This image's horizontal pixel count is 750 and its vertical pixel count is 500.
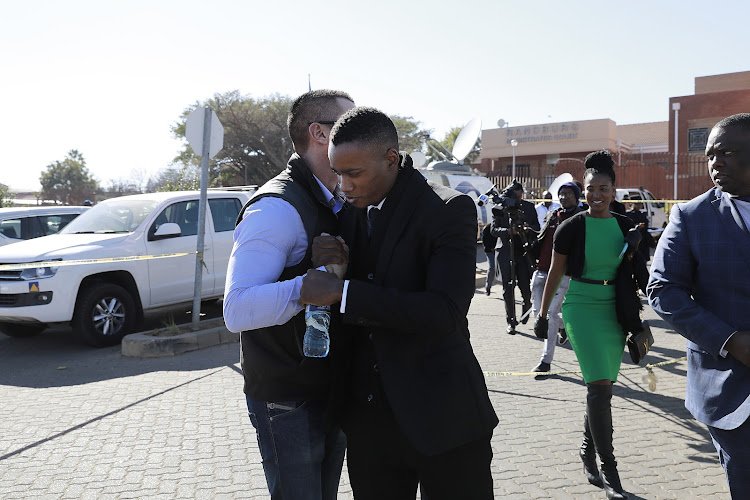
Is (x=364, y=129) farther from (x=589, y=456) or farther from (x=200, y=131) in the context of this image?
(x=200, y=131)

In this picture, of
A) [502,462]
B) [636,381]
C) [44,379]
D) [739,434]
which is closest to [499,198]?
[636,381]

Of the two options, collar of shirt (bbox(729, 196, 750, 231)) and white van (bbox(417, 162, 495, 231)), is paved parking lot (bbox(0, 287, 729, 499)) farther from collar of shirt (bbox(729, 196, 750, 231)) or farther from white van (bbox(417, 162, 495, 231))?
white van (bbox(417, 162, 495, 231))

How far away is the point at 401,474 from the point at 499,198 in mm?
7250

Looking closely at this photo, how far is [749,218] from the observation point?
2477 millimetres

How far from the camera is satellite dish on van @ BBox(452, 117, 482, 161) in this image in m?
23.0

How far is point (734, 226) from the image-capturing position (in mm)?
2477

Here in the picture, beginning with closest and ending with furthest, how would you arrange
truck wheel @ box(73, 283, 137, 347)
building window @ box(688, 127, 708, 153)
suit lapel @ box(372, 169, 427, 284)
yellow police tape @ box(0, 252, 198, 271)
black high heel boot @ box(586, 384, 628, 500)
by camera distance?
suit lapel @ box(372, 169, 427, 284), black high heel boot @ box(586, 384, 628, 500), yellow police tape @ box(0, 252, 198, 271), truck wheel @ box(73, 283, 137, 347), building window @ box(688, 127, 708, 153)

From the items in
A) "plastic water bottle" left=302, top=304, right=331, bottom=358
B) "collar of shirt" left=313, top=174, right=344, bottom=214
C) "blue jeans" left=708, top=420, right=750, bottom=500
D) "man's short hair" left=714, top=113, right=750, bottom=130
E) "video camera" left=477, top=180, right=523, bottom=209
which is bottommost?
"blue jeans" left=708, top=420, right=750, bottom=500

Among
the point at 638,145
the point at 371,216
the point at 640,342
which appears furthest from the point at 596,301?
the point at 638,145

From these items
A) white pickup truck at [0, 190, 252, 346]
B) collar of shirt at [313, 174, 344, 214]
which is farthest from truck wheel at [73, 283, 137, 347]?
collar of shirt at [313, 174, 344, 214]

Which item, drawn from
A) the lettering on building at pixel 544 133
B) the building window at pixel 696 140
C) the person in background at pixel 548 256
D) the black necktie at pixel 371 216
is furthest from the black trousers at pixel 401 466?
the lettering on building at pixel 544 133

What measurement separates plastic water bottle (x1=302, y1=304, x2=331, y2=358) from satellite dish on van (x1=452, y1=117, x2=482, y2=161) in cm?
2157

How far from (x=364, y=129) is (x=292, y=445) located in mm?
1133

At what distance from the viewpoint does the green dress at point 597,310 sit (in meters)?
3.99
